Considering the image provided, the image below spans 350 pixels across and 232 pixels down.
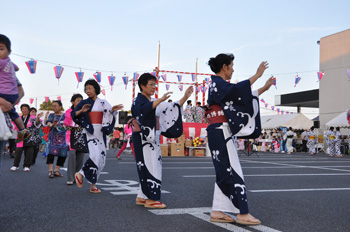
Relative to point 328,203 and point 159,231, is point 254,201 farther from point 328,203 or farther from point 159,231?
point 159,231

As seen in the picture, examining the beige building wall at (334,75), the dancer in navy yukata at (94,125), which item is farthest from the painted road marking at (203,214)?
the beige building wall at (334,75)

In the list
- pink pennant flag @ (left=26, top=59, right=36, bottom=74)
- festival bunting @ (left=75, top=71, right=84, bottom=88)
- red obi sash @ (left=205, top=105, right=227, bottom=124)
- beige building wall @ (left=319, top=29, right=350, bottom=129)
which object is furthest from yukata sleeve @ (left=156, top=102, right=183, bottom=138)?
beige building wall @ (left=319, top=29, right=350, bottom=129)

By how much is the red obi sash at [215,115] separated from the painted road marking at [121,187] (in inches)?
81.7

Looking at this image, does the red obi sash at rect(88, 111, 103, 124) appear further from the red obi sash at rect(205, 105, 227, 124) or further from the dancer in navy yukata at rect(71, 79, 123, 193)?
the red obi sash at rect(205, 105, 227, 124)

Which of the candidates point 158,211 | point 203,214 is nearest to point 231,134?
point 203,214

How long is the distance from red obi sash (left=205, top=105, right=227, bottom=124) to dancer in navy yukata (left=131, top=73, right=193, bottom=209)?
0.48 meters

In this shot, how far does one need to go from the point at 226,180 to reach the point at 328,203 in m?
1.92

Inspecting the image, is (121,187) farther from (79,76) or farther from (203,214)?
(79,76)

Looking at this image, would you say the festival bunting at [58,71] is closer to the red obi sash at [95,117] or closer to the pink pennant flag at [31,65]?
the pink pennant flag at [31,65]

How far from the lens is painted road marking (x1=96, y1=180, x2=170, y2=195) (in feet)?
17.5

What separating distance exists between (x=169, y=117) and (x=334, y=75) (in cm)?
2942

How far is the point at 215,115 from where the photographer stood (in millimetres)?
3676

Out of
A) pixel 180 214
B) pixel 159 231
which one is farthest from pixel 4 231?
pixel 180 214

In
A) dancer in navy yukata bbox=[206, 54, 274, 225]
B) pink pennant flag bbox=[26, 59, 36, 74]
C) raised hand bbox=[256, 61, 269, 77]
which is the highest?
pink pennant flag bbox=[26, 59, 36, 74]
